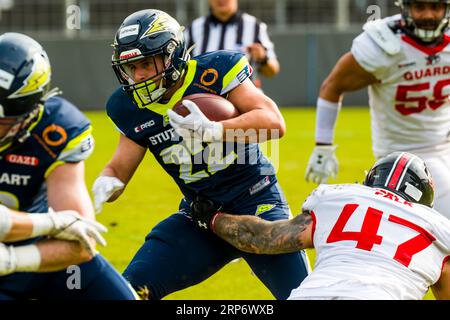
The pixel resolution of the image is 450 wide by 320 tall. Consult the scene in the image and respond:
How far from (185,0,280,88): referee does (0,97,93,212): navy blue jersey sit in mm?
5319

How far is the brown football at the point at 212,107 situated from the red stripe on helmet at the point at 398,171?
2.74 ft

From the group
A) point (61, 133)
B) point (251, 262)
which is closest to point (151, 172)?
point (251, 262)

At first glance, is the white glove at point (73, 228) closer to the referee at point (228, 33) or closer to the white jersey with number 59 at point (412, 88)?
the white jersey with number 59 at point (412, 88)

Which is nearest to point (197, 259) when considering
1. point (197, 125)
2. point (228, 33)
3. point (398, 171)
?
point (197, 125)

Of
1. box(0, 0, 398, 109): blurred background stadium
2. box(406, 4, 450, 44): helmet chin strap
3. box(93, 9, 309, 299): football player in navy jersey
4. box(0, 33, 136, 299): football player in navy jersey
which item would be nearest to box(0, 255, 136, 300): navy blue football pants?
box(0, 33, 136, 299): football player in navy jersey

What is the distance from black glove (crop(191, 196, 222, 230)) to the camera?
181 inches

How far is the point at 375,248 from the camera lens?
3664mm

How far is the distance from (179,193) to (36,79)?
646cm

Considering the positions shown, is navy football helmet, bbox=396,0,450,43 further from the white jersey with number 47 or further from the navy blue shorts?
the white jersey with number 47

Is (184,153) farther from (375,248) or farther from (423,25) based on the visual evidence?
(423,25)
